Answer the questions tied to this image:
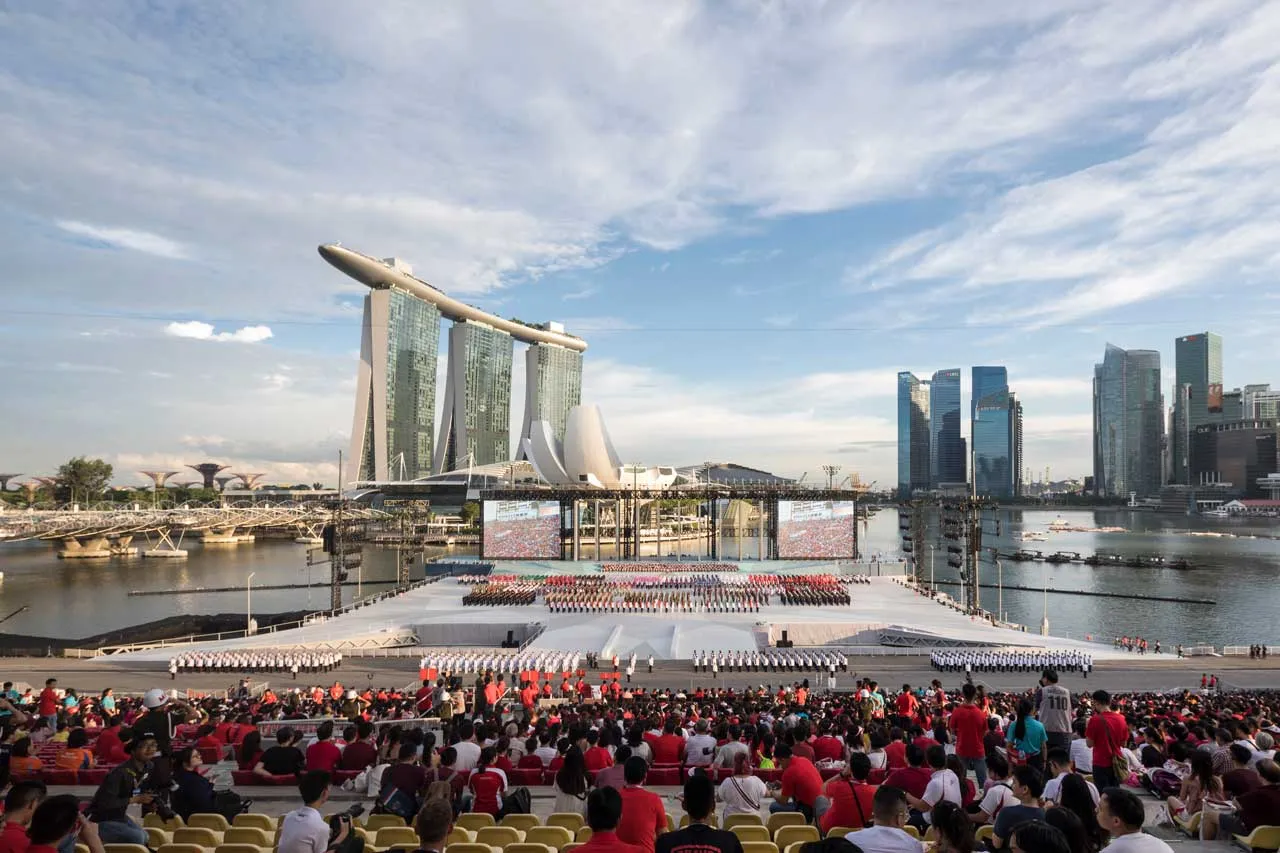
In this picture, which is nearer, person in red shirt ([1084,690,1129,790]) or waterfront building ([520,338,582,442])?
person in red shirt ([1084,690,1129,790])

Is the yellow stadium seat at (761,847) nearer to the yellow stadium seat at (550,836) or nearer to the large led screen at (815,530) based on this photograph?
the yellow stadium seat at (550,836)

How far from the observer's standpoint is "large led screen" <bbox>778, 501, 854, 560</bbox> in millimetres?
47281

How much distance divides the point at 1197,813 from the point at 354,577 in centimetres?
7538

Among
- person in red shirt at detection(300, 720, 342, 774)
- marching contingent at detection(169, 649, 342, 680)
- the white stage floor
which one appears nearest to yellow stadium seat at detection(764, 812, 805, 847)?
person in red shirt at detection(300, 720, 342, 774)

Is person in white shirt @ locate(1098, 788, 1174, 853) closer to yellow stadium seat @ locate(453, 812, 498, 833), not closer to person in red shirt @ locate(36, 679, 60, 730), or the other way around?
yellow stadium seat @ locate(453, 812, 498, 833)

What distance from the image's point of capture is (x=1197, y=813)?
668cm

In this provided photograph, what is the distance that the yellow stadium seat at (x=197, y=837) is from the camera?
19.3 feet

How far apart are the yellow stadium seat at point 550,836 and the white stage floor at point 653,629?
83.5 feet

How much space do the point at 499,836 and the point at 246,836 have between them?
6.77 feet

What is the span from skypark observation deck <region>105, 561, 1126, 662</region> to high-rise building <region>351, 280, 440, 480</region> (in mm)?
80541

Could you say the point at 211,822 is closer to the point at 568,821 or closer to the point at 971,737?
the point at 568,821

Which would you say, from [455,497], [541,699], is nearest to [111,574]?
[455,497]

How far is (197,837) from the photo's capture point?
19.4ft

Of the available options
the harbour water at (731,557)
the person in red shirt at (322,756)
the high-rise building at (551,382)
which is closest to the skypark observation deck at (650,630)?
the harbour water at (731,557)
